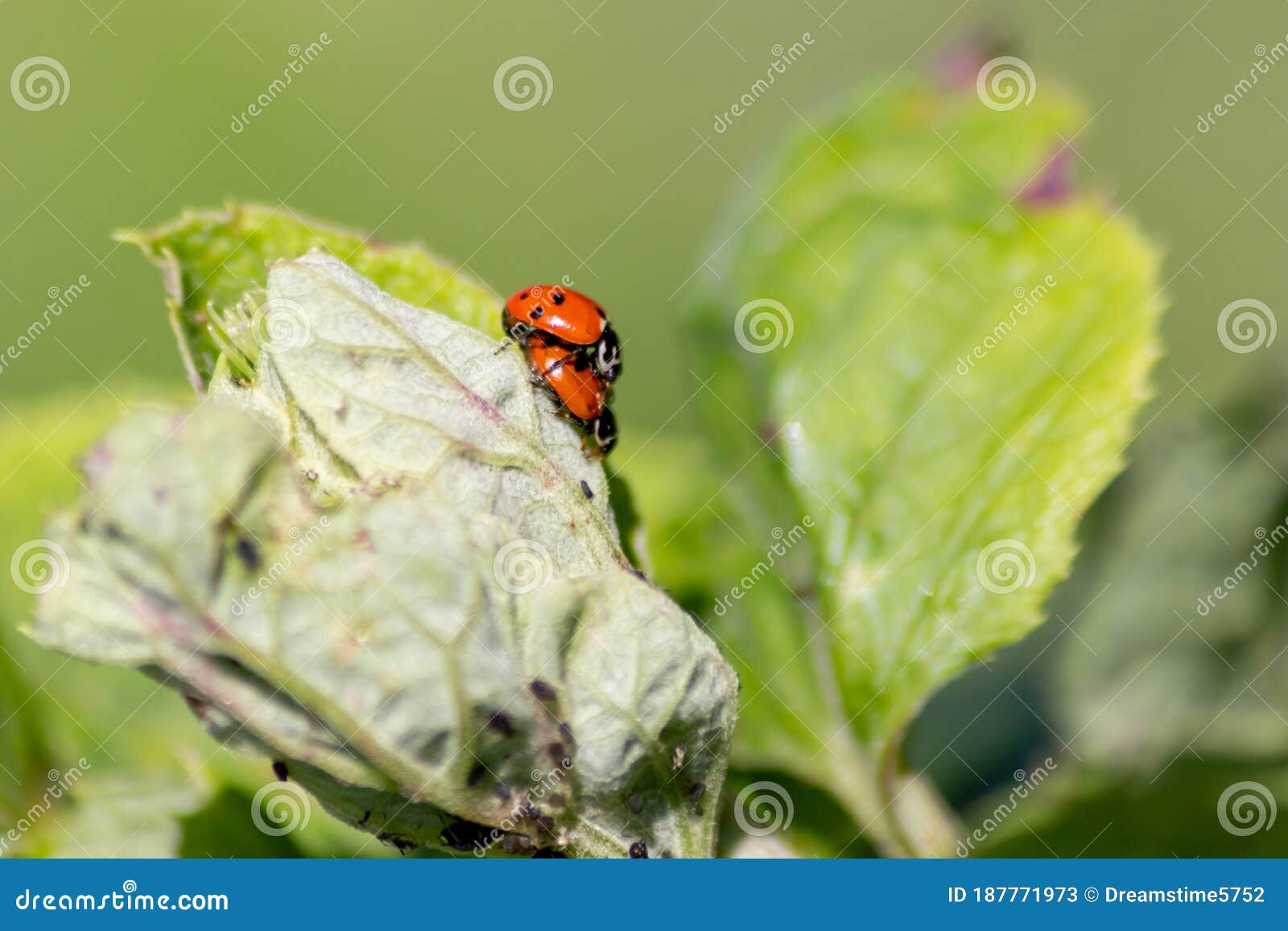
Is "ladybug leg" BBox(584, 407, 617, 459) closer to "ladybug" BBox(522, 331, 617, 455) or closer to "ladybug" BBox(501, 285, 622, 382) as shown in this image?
"ladybug" BBox(522, 331, 617, 455)

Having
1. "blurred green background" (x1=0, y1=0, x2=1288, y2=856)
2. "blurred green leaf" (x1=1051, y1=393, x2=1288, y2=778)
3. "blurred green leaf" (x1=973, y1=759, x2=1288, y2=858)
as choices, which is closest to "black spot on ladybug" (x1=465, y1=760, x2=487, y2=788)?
"blurred green leaf" (x1=973, y1=759, x2=1288, y2=858)

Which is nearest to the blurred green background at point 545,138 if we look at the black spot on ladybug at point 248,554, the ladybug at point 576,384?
the ladybug at point 576,384

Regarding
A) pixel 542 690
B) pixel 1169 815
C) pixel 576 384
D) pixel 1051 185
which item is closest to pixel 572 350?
pixel 576 384

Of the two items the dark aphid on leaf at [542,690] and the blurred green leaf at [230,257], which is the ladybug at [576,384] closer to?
the blurred green leaf at [230,257]

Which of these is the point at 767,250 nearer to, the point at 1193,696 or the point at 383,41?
the point at 1193,696

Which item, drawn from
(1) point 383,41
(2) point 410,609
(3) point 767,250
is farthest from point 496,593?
(1) point 383,41

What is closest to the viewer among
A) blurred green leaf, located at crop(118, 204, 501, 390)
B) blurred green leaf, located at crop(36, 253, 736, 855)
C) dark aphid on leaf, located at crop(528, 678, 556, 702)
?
blurred green leaf, located at crop(36, 253, 736, 855)

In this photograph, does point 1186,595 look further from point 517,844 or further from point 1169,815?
point 517,844
